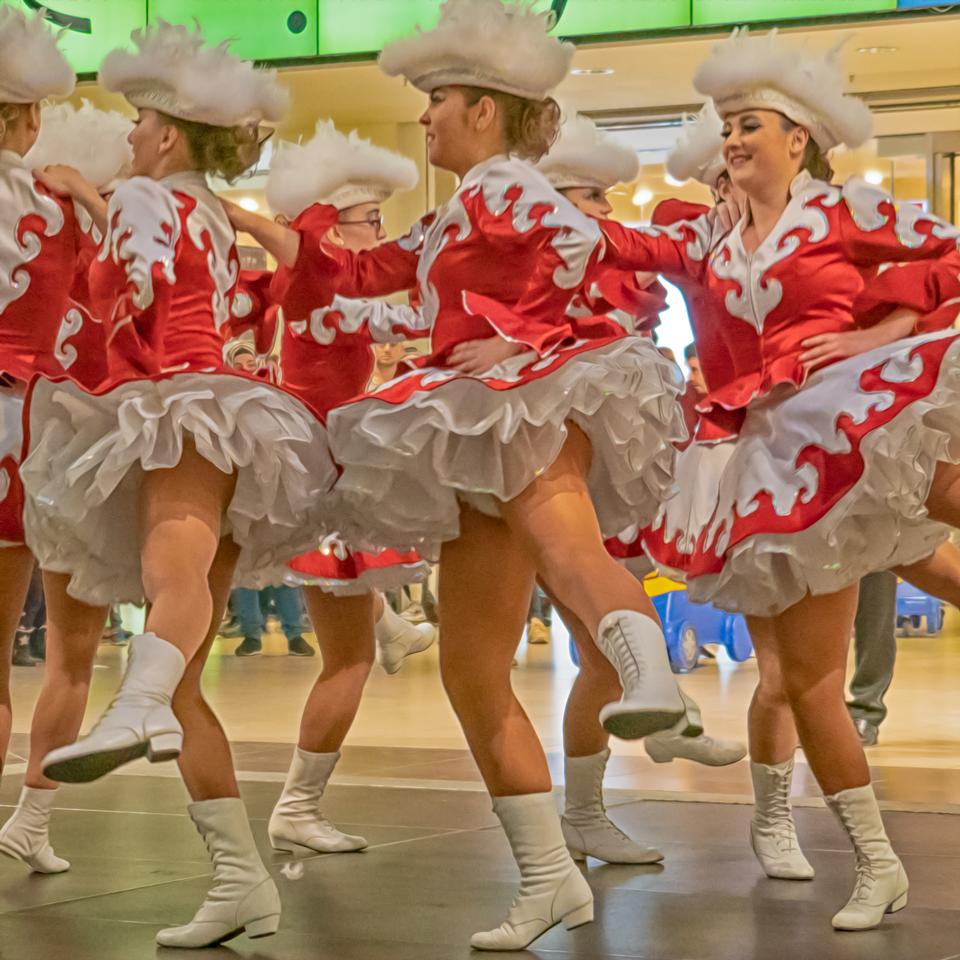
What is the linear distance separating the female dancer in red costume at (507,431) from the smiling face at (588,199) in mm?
976

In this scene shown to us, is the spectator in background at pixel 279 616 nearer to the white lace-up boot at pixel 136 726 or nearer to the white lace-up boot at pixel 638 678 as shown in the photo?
the white lace-up boot at pixel 136 726

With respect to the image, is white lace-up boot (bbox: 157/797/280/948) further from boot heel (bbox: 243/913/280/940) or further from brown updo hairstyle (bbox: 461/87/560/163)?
brown updo hairstyle (bbox: 461/87/560/163)

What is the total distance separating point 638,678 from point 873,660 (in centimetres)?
357

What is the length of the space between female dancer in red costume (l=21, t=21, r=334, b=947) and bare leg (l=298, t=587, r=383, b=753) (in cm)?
90

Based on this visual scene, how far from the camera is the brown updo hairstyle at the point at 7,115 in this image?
3.55 meters

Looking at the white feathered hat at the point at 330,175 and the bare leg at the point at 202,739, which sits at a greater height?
the white feathered hat at the point at 330,175

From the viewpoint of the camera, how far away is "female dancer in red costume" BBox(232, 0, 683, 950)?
284cm

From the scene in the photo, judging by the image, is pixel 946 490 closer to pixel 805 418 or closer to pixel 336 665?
pixel 805 418

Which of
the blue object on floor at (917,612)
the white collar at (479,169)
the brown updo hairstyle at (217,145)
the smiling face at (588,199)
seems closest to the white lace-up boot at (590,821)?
the smiling face at (588,199)

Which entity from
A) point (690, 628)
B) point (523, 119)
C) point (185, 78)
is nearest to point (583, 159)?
point (523, 119)

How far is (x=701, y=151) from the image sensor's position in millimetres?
4055

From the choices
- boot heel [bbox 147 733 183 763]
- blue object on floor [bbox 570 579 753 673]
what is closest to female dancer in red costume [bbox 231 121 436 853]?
boot heel [bbox 147 733 183 763]

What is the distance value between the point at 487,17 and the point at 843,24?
6.30 metres

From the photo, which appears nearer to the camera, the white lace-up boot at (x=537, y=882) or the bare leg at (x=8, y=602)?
the white lace-up boot at (x=537, y=882)
